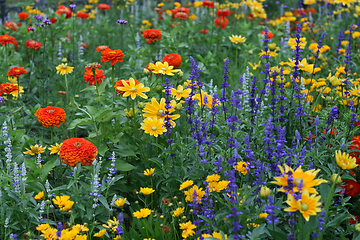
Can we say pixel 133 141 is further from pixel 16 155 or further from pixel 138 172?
pixel 16 155

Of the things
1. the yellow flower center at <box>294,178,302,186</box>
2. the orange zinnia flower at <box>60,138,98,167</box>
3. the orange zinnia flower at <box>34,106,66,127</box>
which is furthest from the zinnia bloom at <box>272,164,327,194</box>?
the orange zinnia flower at <box>34,106,66,127</box>

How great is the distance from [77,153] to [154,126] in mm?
476

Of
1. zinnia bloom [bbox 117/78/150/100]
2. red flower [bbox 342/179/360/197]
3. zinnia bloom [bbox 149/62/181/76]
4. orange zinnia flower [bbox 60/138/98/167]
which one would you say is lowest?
red flower [bbox 342/179/360/197]

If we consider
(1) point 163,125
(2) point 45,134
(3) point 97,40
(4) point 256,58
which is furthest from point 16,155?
(3) point 97,40

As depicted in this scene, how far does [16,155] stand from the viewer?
234 cm

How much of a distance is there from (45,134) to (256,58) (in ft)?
8.86

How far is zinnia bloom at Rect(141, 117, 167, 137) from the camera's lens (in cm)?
197

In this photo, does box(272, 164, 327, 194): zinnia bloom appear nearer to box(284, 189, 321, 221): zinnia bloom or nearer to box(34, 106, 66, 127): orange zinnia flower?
box(284, 189, 321, 221): zinnia bloom

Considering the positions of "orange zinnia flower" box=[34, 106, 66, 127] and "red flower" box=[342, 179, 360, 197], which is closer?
"red flower" box=[342, 179, 360, 197]

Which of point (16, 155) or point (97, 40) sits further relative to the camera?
point (97, 40)

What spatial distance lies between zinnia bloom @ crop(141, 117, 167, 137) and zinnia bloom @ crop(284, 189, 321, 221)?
0.93 meters

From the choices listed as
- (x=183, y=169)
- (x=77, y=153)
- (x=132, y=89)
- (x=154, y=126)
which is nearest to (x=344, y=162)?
(x=183, y=169)

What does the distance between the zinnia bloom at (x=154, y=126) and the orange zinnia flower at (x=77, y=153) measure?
336 millimetres

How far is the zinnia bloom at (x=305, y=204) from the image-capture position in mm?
1221
